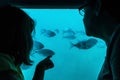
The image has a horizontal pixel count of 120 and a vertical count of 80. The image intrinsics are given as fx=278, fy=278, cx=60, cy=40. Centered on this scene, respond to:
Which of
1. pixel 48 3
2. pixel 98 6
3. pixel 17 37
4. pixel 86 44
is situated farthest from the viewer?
pixel 86 44

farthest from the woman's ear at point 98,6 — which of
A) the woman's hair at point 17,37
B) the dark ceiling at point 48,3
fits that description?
the dark ceiling at point 48,3

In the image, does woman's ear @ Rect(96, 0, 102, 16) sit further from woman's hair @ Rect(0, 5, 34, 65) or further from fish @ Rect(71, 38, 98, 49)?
fish @ Rect(71, 38, 98, 49)

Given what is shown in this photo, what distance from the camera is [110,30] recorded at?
1.65m

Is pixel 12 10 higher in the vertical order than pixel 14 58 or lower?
higher

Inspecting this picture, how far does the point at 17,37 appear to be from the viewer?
1524 millimetres

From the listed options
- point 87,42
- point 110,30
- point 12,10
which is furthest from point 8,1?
point 87,42

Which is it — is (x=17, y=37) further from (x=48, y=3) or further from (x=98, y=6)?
(x=48, y=3)

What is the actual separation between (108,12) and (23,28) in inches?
20.1

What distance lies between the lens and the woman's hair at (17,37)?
4.96 ft

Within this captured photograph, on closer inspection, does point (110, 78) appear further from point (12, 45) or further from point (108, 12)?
point (12, 45)

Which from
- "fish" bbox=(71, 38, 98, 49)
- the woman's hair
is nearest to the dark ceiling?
the woman's hair

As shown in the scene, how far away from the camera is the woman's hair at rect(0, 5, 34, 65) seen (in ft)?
4.96

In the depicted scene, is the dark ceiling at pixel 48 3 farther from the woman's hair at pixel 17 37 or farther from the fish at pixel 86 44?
the fish at pixel 86 44

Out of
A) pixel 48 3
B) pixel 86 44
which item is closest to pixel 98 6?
pixel 48 3
